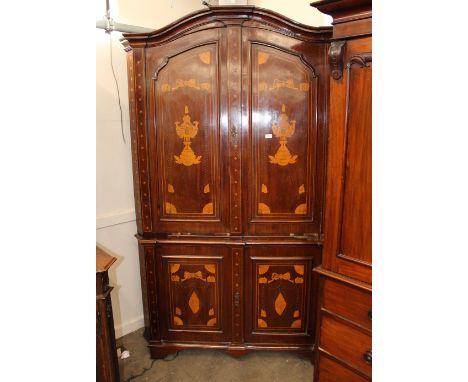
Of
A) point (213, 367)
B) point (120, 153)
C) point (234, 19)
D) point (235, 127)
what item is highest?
point (234, 19)

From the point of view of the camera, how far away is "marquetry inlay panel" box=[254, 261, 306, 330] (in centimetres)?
196

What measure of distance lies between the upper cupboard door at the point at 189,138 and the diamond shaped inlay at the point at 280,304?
554mm

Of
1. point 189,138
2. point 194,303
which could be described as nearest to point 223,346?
point 194,303

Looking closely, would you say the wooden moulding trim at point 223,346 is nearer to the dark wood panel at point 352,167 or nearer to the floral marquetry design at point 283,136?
the dark wood panel at point 352,167

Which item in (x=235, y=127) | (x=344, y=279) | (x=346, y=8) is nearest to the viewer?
(x=346, y=8)

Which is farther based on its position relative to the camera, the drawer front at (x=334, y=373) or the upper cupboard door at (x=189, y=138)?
the upper cupboard door at (x=189, y=138)

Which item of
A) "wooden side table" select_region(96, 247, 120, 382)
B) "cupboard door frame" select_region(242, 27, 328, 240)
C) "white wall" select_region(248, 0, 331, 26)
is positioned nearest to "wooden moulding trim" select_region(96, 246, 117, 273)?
"wooden side table" select_region(96, 247, 120, 382)

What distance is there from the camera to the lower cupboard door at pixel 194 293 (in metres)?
1.98

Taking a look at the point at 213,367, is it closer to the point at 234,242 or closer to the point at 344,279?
the point at 234,242

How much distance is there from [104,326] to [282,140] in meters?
1.26

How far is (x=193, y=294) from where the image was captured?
79.9 inches

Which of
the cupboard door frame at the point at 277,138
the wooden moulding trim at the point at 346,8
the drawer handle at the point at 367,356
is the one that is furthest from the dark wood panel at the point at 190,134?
the drawer handle at the point at 367,356

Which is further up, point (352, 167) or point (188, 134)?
point (188, 134)
